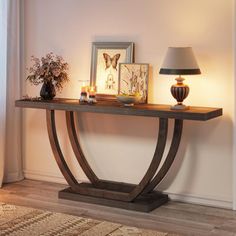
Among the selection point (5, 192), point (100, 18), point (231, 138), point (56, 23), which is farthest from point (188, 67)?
point (5, 192)

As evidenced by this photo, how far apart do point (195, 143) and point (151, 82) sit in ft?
2.11

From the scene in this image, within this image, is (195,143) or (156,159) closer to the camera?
(156,159)

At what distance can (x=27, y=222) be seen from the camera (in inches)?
152

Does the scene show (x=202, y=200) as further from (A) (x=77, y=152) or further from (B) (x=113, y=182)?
(A) (x=77, y=152)

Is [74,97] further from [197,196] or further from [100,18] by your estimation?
[197,196]

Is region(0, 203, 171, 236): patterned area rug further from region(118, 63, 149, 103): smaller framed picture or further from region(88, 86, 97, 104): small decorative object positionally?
region(118, 63, 149, 103): smaller framed picture

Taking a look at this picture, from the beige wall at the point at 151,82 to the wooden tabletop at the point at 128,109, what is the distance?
0.24 meters

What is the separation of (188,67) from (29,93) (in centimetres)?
181

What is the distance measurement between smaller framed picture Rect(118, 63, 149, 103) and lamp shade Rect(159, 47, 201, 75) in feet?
1.25

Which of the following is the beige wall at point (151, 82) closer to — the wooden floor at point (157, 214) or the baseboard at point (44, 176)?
the baseboard at point (44, 176)

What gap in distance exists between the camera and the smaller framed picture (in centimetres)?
441

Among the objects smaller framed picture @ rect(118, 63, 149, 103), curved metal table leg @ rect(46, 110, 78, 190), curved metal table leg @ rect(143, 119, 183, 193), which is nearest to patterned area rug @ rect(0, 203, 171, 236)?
curved metal table leg @ rect(46, 110, 78, 190)

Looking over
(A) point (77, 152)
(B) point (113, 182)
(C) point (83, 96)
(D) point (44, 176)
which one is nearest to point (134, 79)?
(C) point (83, 96)

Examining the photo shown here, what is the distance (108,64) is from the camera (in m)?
4.61
